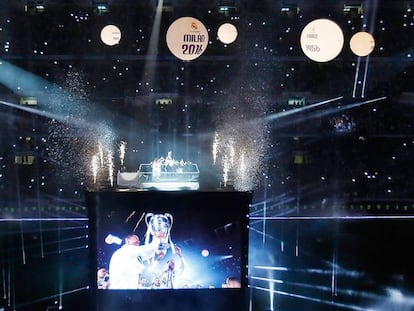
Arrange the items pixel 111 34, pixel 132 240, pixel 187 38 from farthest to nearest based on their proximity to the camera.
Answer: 1. pixel 111 34
2. pixel 187 38
3. pixel 132 240

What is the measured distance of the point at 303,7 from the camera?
13.7 feet

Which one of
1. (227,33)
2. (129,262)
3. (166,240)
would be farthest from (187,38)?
(129,262)

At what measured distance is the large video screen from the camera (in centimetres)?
330

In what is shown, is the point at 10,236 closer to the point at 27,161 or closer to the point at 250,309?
the point at 27,161

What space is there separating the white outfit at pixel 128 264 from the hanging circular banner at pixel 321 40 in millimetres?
1927

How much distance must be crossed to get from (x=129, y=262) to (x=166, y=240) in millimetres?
281

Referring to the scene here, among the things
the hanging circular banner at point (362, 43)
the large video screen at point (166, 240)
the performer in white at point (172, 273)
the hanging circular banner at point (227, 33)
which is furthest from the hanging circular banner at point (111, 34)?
the hanging circular banner at point (362, 43)

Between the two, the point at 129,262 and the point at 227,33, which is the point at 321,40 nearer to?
the point at 227,33

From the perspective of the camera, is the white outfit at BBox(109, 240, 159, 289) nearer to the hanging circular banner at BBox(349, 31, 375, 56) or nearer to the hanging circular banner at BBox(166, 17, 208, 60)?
the hanging circular banner at BBox(166, 17, 208, 60)

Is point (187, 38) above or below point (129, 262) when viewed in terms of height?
above

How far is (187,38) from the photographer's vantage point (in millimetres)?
3961

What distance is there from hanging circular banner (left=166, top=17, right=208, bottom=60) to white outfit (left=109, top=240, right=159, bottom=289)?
1526 millimetres

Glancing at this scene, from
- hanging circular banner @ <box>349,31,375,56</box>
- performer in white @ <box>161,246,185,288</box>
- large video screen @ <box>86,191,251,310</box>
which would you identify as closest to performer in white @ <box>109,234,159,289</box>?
large video screen @ <box>86,191,251,310</box>

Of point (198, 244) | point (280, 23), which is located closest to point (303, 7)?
point (280, 23)
